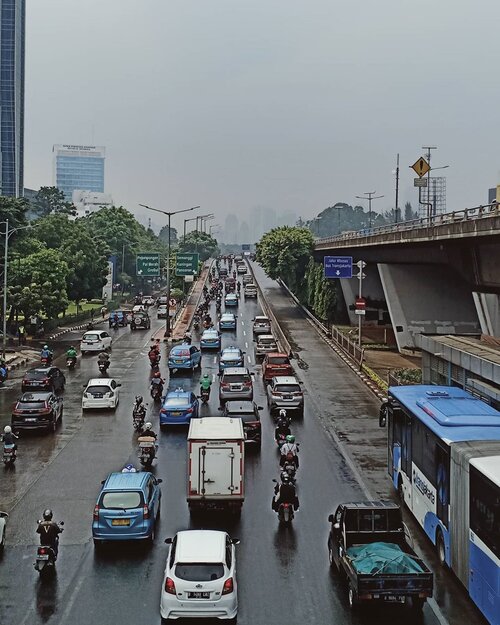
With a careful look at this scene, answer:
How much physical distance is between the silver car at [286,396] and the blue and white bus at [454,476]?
39.7ft

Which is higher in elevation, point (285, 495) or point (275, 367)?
point (275, 367)

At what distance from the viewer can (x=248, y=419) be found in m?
27.1

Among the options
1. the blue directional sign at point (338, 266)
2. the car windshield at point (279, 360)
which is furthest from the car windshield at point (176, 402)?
the blue directional sign at point (338, 266)

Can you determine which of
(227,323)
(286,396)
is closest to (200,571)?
(286,396)

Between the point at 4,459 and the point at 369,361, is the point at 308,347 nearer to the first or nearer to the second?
the point at 369,361

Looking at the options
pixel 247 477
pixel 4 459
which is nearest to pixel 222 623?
pixel 247 477

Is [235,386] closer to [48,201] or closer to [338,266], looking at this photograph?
[338,266]

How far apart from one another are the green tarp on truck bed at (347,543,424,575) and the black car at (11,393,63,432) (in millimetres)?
17606

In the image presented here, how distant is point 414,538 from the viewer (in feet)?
58.6

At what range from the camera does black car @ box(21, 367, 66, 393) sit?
36.1 meters

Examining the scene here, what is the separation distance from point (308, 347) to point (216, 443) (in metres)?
38.9

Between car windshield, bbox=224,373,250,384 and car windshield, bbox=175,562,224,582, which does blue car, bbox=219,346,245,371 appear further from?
car windshield, bbox=175,562,224,582

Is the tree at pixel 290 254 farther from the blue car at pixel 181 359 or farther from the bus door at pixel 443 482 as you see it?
the bus door at pixel 443 482

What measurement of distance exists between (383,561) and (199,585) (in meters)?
3.23
